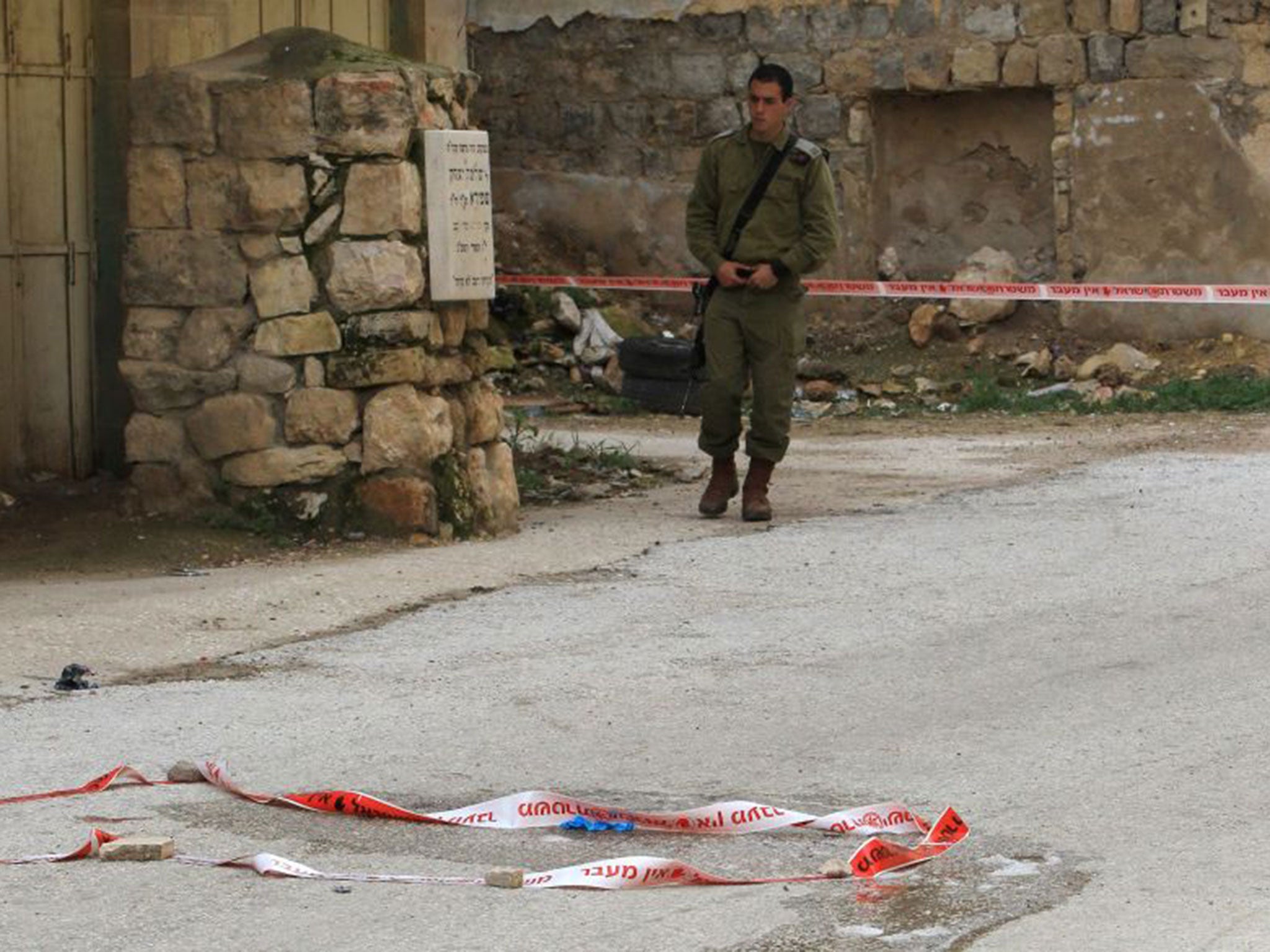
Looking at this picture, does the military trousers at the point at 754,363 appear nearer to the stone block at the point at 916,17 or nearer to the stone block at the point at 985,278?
the stone block at the point at 985,278

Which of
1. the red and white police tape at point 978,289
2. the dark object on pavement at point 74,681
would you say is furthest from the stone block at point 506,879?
the red and white police tape at point 978,289

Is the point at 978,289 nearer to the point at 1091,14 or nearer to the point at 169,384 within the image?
the point at 1091,14

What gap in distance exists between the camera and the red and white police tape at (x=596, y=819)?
5.37 m

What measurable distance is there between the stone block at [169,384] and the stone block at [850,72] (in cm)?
878

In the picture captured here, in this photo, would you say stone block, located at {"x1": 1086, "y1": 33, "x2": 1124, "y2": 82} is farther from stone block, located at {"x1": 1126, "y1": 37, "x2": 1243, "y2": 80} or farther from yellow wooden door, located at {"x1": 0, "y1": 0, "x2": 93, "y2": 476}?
yellow wooden door, located at {"x1": 0, "y1": 0, "x2": 93, "y2": 476}

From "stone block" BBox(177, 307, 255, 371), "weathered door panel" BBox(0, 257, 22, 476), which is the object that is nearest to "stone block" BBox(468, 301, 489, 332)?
"stone block" BBox(177, 307, 255, 371)

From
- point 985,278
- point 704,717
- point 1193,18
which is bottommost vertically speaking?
point 704,717

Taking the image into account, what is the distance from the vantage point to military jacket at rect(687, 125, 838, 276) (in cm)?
1079

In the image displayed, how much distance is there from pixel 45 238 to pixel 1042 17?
28.6ft

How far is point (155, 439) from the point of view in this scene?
33.3ft

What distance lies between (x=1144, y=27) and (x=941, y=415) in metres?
3.21

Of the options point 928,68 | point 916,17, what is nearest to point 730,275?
point 928,68

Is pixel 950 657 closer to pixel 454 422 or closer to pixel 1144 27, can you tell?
pixel 454 422

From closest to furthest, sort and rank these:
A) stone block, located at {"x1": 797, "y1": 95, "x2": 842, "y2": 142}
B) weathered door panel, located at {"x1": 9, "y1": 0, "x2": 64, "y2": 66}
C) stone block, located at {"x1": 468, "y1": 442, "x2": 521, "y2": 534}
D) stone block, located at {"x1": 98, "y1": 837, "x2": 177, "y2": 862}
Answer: stone block, located at {"x1": 98, "y1": 837, "x2": 177, "y2": 862}, weathered door panel, located at {"x1": 9, "y1": 0, "x2": 64, "y2": 66}, stone block, located at {"x1": 468, "y1": 442, "x2": 521, "y2": 534}, stone block, located at {"x1": 797, "y1": 95, "x2": 842, "y2": 142}
